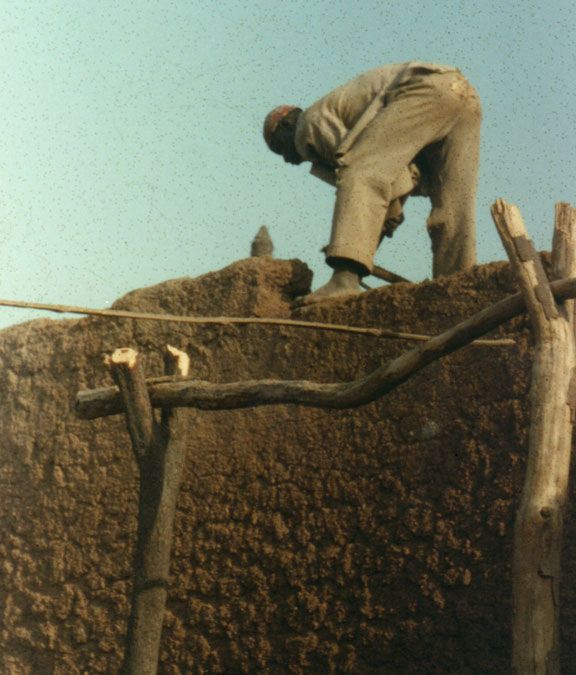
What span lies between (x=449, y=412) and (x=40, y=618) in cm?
228

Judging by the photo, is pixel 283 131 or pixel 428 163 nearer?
pixel 428 163

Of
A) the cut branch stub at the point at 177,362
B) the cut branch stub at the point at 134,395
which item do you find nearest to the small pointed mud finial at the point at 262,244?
the cut branch stub at the point at 177,362

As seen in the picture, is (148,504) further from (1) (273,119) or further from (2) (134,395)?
(1) (273,119)

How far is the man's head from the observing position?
17.1 feet

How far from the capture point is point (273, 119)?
5.25 m

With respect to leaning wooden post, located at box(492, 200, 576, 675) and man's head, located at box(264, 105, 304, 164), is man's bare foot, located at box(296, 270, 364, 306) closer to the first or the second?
man's head, located at box(264, 105, 304, 164)

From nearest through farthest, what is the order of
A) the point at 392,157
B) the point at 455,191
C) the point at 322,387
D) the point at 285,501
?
the point at 322,387
the point at 285,501
the point at 392,157
the point at 455,191

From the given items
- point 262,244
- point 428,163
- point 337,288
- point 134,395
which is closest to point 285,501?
point 337,288

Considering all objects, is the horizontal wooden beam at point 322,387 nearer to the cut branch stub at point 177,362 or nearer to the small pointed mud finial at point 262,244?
the cut branch stub at point 177,362

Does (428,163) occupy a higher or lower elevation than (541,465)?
higher

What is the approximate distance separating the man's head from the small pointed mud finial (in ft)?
15.3

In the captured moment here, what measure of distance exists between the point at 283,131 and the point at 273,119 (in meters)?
0.09

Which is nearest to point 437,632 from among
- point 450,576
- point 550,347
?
point 450,576

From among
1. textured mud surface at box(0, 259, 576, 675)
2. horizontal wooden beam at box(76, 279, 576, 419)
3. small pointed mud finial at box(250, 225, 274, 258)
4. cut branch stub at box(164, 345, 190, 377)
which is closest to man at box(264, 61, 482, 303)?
textured mud surface at box(0, 259, 576, 675)
